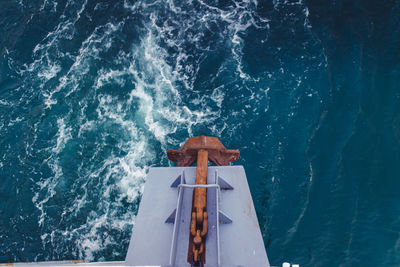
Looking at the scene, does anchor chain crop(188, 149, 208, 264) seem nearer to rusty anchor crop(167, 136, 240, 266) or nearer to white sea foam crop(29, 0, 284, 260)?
rusty anchor crop(167, 136, 240, 266)

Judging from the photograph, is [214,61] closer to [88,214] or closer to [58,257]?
[88,214]

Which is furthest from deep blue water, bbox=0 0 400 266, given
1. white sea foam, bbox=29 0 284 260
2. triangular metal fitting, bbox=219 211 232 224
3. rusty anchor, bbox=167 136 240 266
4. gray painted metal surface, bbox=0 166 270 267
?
triangular metal fitting, bbox=219 211 232 224

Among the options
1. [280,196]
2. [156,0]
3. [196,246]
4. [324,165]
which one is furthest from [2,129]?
[324,165]

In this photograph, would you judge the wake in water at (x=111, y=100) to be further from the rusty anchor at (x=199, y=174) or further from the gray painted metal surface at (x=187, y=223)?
the gray painted metal surface at (x=187, y=223)

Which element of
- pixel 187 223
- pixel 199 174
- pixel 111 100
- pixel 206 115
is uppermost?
pixel 111 100

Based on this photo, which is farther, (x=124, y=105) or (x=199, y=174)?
(x=124, y=105)

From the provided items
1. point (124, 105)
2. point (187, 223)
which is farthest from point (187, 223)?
point (124, 105)

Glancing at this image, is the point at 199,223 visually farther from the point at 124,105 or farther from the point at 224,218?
the point at 124,105

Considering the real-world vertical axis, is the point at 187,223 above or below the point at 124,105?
below
